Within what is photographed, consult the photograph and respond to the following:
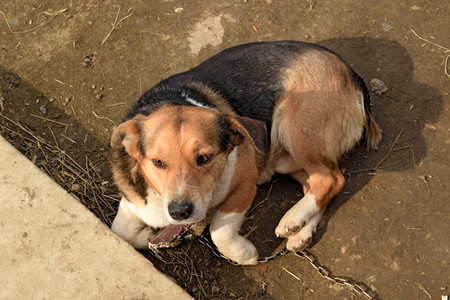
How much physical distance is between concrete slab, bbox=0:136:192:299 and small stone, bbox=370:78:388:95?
303cm

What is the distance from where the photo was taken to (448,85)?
4.83 m

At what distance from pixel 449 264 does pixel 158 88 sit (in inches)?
116

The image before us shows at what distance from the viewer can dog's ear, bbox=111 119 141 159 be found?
10.5 ft

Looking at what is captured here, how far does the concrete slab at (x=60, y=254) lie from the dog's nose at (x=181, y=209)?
65 cm

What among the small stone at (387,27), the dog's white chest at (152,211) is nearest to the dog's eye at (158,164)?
the dog's white chest at (152,211)

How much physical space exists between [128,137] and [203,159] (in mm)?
603

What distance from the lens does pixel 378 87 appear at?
4.83 m

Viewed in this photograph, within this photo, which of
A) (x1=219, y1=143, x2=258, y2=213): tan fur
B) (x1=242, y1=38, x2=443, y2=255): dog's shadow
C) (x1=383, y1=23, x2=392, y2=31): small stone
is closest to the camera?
(x1=219, y1=143, x2=258, y2=213): tan fur

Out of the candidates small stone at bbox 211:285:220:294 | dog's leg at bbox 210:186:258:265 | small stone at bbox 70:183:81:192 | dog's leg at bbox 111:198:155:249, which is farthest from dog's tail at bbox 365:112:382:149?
small stone at bbox 70:183:81:192

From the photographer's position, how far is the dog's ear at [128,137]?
3211mm

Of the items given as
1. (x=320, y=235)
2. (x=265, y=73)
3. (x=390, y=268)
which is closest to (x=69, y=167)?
(x=265, y=73)

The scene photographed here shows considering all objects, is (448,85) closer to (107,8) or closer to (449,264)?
(449,264)

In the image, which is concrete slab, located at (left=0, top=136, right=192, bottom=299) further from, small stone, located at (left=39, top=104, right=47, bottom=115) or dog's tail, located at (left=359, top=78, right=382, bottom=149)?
dog's tail, located at (left=359, top=78, right=382, bottom=149)

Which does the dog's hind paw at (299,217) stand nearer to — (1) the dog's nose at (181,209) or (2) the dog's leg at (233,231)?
(2) the dog's leg at (233,231)
